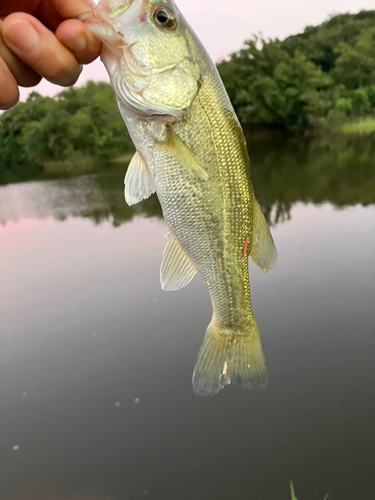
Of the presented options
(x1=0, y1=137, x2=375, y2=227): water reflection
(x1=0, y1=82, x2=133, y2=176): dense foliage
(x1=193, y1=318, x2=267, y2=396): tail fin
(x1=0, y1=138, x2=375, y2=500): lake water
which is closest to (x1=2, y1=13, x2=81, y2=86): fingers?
(x1=193, y1=318, x2=267, y2=396): tail fin

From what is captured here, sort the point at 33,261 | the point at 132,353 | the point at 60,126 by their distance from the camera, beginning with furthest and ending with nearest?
1. the point at 60,126
2. the point at 33,261
3. the point at 132,353

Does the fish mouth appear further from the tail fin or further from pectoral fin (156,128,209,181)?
the tail fin

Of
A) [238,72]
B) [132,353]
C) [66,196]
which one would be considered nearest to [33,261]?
[132,353]

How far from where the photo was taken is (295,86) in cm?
2616

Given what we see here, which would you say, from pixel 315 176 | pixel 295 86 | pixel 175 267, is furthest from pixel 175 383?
pixel 295 86

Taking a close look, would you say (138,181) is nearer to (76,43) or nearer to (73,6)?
(76,43)

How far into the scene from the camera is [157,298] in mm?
5723

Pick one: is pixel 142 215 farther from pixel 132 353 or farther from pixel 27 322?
pixel 132 353

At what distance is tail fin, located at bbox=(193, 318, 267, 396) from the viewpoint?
4.45ft

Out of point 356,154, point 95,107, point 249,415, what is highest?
point 95,107

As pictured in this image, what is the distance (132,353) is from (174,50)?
406 centimetres

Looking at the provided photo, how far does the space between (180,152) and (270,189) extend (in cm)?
1058

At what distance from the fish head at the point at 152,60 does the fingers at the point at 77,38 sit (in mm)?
34

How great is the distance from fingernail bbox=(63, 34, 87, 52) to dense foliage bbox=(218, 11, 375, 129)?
2582cm
